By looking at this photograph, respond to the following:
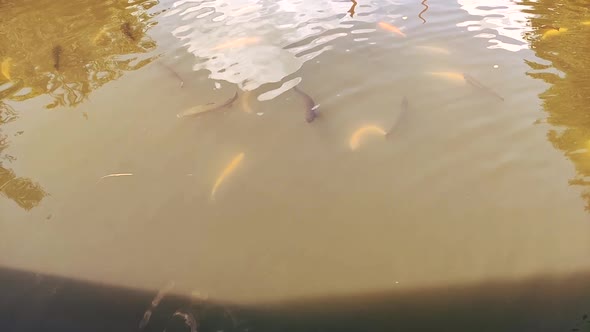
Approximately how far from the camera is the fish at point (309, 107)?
307 cm

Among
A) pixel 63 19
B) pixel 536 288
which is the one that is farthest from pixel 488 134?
pixel 63 19

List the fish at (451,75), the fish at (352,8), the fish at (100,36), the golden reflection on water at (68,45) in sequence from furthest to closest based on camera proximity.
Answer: the fish at (352,8) < the fish at (100,36) < the golden reflection on water at (68,45) < the fish at (451,75)

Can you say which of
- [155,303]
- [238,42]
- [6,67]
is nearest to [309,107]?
[238,42]

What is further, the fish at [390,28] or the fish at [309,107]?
the fish at [390,28]

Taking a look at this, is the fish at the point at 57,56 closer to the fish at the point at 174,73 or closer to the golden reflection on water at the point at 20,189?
the fish at the point at 174,73

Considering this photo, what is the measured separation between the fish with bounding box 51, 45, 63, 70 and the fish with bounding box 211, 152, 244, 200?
8.29ft

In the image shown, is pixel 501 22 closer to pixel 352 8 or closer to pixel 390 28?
pixel 390 28

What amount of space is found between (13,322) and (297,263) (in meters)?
1.41

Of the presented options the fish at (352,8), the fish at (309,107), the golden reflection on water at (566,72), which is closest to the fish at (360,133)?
the fish at (309,107)

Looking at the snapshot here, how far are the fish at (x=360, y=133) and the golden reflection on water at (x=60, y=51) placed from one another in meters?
2.08

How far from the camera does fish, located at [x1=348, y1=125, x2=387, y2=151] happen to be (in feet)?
9.35

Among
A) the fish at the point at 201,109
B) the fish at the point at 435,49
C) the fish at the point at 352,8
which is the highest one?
the fish at the point at 352,8

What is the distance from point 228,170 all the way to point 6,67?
3013 millimetres

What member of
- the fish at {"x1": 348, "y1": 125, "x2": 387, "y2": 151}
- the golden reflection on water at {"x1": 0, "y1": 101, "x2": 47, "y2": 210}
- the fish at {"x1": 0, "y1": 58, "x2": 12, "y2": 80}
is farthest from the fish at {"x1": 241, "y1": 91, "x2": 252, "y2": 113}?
the fish at {"x1": 0, "y1": 58, "x2": 12, "y2": 80}
